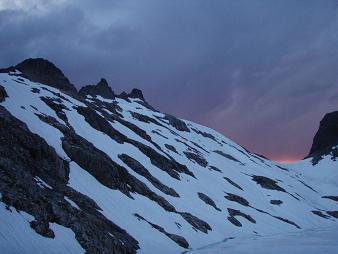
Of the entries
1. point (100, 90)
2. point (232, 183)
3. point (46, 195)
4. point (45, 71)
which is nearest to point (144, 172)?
point (46, 195)

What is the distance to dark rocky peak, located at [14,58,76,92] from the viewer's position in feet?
377

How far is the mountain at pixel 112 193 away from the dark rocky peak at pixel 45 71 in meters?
44.1

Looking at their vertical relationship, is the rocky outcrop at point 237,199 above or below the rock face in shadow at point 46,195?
above

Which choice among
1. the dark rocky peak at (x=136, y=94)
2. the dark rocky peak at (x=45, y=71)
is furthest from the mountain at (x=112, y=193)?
the dark rocky peak at (x=136, y=94)

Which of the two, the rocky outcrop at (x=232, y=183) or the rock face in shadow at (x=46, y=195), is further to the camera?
the rocky outcrop at (x=232, y=183)

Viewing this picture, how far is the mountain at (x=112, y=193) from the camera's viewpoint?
861 inches

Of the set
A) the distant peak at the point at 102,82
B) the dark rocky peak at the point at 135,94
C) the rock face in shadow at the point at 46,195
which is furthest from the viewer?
the dark rocky peak at the point at 135,94

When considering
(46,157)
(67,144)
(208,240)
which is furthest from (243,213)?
(46,157)

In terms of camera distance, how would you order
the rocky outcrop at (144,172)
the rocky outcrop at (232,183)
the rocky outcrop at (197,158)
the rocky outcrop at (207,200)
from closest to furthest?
the rocky outcrop at (144,172) < the rocky outcrop at (207,200) < the rocky outcrop at (232,183) < the rocky outcrop at (197,158)

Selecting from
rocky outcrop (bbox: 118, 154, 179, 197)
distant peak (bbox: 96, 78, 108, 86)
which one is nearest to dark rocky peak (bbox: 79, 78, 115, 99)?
A: distant peak (bbox: 96, 78, 108, 86)

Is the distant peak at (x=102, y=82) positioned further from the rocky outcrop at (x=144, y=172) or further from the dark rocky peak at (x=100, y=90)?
the rocky outcrop at (x=144, y=172)

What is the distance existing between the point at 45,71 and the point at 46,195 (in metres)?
101

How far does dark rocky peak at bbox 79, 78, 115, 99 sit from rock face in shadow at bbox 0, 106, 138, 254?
100405mm

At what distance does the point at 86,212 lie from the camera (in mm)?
27656
